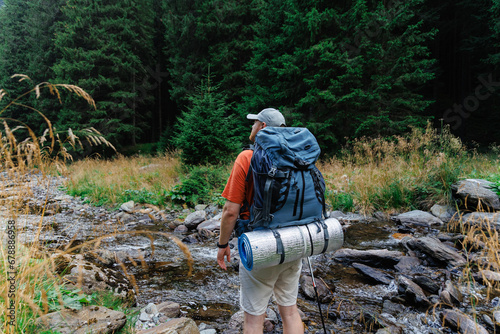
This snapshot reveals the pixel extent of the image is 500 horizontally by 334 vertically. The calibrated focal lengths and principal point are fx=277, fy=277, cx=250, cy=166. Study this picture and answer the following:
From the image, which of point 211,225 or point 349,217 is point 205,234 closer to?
point 211,225

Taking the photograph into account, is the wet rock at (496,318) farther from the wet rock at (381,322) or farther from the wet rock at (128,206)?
the wet rock at (128,206)

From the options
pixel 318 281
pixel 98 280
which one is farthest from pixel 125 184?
pixel 318 281

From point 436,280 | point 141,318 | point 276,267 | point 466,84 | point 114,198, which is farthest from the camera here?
point 466,84

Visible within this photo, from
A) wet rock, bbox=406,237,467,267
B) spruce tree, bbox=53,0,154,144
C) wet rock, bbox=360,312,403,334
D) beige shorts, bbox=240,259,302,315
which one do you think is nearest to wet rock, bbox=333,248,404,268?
wet rock, bbox=406,237,467,267

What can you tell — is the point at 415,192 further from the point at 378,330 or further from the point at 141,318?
the point at 141,318

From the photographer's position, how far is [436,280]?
363 cm

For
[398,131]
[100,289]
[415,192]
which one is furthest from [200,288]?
[398,131]

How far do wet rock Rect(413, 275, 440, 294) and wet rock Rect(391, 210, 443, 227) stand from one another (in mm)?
2557

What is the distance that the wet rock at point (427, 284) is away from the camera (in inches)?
131

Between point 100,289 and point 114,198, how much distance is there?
6.41 metres

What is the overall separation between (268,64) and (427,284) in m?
11.7

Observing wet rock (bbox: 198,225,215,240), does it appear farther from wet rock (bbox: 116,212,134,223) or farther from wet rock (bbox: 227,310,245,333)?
wet rock (bbox: 227,310,245,333)

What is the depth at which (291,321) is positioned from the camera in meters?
2.26

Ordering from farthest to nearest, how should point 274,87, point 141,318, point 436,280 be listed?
point 274,87, point 436,280, point 141,318
